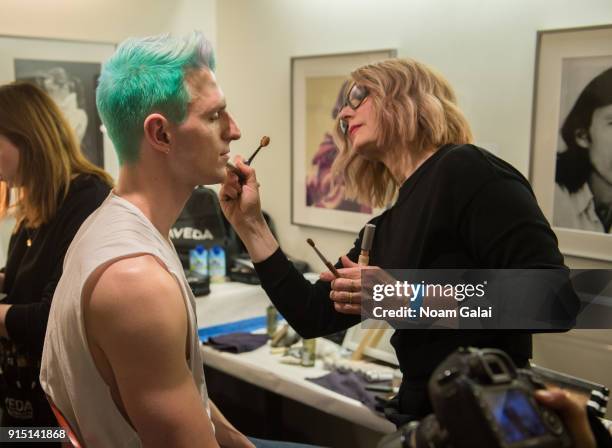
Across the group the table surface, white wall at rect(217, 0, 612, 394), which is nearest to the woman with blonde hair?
the table surface

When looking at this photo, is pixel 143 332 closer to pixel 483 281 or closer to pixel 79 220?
pixel 483 281

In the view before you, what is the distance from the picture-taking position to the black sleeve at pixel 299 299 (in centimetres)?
156

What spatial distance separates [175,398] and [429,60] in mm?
1722

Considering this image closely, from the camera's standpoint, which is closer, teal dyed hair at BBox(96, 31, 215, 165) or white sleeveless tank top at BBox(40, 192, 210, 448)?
white sleeveless tank top at BBox(40, 192, 210, 448)

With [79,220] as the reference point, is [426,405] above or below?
below

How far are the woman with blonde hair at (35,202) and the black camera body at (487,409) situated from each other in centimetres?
136

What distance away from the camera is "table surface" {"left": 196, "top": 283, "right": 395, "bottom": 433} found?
73.4 inches

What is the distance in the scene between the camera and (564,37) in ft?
6.32

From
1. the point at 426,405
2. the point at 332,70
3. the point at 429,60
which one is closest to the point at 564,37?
the point at 429,60

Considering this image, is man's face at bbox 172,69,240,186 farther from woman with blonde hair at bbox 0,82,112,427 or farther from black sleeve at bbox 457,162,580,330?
woman with blonde hair at bbox 0,82,112,427

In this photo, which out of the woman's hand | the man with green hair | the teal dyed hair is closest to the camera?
the man with green hair

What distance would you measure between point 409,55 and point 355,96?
904 millimetres

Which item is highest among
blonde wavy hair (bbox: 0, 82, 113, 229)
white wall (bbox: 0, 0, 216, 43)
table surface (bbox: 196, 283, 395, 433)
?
white wall (bbox: 0, 0, 216, 43)

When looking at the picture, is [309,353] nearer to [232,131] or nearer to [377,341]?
[377,341]
